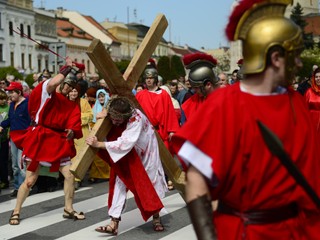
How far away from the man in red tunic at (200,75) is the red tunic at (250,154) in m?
4.12

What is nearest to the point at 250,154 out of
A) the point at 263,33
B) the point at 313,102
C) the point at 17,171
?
the point at 263,33

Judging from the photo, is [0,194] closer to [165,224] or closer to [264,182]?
[165,224]

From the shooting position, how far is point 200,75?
7234 millimetres

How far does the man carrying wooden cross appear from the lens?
670 cm

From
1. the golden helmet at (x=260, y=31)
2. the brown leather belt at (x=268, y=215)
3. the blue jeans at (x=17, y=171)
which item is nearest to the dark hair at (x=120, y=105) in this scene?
the golden helmet at (x=260, y=31)

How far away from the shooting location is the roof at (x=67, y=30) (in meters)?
89.3

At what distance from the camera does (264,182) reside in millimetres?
2979

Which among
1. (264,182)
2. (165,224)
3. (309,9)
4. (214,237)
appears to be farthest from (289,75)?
(309,9)

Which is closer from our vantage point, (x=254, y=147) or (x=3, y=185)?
(x=254, y=147)

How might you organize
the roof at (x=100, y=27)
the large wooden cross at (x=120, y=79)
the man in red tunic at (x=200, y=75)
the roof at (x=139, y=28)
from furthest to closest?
the roof at (x=139, y=28), the roof at (x=100, y=27), the man in red tunic at (x=200, y=75), the large wooden cross at (x=120, y=79)

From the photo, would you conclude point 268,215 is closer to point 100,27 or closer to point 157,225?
point 157,225

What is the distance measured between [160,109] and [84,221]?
1.95 metres

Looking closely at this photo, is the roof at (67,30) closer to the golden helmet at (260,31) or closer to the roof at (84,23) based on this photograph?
the roof at (84,23)

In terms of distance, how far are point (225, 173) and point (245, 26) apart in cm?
71
